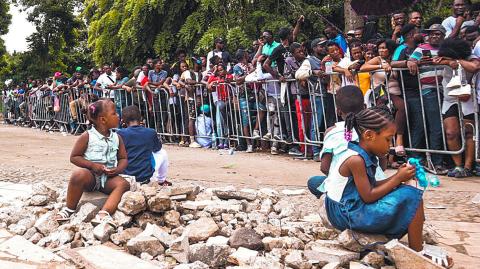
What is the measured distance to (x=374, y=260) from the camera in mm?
3342

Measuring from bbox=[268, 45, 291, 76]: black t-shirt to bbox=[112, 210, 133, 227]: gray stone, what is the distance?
5.10 meters

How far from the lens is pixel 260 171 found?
300 inches

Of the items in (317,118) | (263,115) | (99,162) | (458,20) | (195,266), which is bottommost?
(195,266)

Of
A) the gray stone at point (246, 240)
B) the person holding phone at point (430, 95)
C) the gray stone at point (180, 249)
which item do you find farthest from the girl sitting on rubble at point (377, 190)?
the person holding phone at point (430, 95)

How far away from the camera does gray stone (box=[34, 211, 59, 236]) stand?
14.1 ft

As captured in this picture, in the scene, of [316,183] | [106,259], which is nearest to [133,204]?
[106,259]

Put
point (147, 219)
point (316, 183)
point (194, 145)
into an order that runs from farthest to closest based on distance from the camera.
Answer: point (194, 145)
point (316, 183)
point (147, 219)

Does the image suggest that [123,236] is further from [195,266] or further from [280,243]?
[280,243]

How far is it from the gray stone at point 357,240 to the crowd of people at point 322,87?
10.9ft

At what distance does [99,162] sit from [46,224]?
0.72 meters

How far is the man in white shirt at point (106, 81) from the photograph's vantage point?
13.8 m

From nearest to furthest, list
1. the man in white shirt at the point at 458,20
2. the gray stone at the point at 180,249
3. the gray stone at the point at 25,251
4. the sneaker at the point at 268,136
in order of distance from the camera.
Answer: the gray stone at the point at 180,249, the gray stone at the point at 25,251, the man in white shirt at the point at 458,20, the sneaker at the point at 268,136

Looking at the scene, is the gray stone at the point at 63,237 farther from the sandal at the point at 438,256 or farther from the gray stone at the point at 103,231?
the sandal at the point at 438,256

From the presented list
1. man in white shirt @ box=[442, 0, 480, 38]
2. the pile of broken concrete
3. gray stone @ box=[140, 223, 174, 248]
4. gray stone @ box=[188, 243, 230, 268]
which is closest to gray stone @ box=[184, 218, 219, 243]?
the pile of broken concrete
